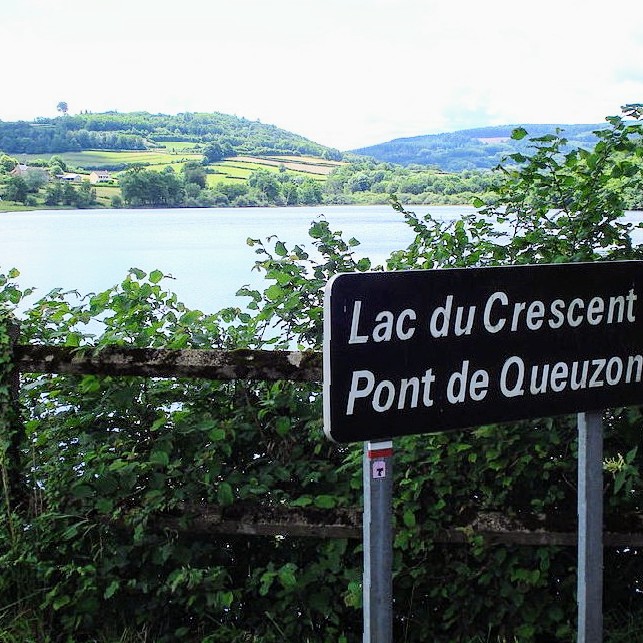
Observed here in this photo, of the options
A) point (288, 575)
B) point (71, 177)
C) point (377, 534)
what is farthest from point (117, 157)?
point (377, 534)

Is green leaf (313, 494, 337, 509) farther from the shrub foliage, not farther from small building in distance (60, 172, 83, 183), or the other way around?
small building in distance (60, 172, 83, 183)

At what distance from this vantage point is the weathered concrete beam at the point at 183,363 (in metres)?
3.43

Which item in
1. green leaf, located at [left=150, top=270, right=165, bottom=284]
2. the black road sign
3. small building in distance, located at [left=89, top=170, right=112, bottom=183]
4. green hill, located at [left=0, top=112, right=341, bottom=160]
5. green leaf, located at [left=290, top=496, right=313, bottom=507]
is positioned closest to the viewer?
the black road sign

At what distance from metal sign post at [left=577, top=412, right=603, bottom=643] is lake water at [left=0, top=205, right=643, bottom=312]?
1766mm

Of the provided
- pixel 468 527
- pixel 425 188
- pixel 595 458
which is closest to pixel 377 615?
pixel 595 458

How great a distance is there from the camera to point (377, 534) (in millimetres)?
2037

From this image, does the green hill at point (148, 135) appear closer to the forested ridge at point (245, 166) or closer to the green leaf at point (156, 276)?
the forested ridge at point (245, 166)

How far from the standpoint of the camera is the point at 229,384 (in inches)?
149

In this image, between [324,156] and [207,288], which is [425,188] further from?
[324,156]

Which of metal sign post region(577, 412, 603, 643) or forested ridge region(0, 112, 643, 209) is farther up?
forested ridge region(0, 112, 643, 209)

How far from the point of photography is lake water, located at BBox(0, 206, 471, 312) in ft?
13.6

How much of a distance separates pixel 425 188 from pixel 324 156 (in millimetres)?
2646

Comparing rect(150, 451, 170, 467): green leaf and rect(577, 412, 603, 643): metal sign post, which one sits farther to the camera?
rect(150, 451, 170, 467): green leaf

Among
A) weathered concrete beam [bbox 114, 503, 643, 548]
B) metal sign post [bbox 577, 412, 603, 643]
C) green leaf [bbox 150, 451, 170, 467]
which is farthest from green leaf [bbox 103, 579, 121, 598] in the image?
Result: metal sign post [bbox 577, 412, 603, 643]
